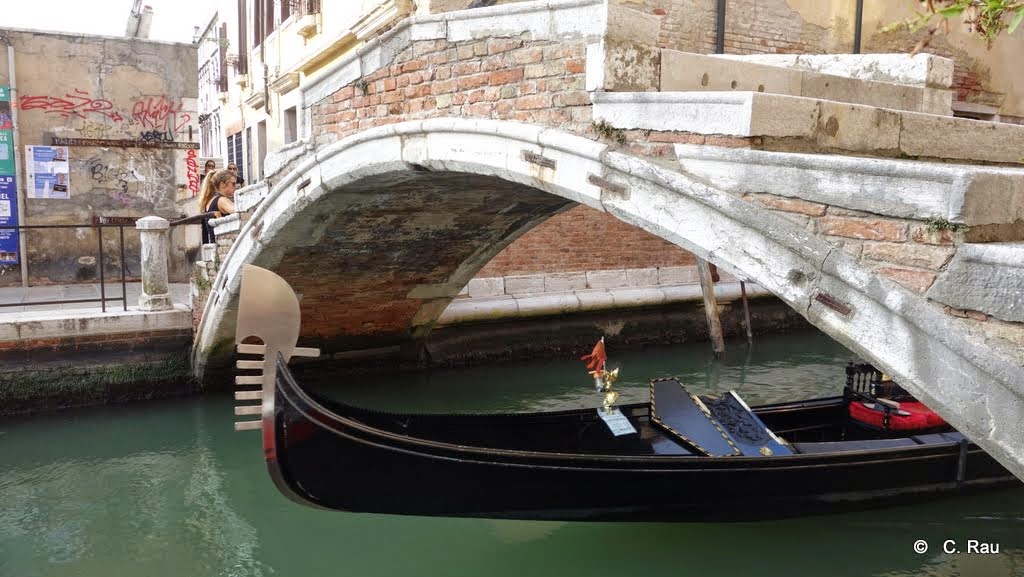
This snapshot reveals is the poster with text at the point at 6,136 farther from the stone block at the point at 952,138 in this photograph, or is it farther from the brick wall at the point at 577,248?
the stone block at the point at 952,138

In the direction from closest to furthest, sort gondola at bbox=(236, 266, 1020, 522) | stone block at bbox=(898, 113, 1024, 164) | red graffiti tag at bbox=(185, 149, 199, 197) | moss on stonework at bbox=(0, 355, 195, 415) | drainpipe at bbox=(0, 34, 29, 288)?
stone block at bbox=(898, 113, 1024, 164)
gondola at bbox=(236, 266, 1020, 522)
moss on stonework at bbox=(0, 355, 195, 415)
drainpipe at bbox=(0, 34, 29, 288)
red graffiti tag at bbox=(185, 149, 199, 197)

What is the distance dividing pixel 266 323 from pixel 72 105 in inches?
155

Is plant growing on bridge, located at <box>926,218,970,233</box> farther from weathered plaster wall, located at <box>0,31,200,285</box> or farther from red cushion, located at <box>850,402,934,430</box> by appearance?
weathered plaster wall, located at <box>0,31,200,285</box>

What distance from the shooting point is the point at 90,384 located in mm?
4023

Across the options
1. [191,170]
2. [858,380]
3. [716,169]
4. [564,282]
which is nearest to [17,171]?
[191,170]

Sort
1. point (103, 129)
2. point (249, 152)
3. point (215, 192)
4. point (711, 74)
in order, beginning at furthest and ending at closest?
point (249, 152), point (103, 129), point (215, 192), point (711, 74)

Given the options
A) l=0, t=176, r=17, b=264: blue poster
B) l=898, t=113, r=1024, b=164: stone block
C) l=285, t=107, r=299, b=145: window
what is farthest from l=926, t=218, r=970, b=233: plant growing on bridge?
l=285, t=107, r=299, b=145: window

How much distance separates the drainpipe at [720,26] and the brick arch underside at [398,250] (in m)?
1.97

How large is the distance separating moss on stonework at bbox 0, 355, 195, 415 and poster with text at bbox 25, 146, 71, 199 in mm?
1674

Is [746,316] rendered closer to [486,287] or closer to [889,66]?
[486,287]

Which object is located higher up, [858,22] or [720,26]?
[858,22]

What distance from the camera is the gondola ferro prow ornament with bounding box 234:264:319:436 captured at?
2.00 m

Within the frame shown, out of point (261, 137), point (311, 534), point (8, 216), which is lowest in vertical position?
point (311, 534)

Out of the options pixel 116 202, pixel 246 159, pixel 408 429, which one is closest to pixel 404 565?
pixel 408 429
